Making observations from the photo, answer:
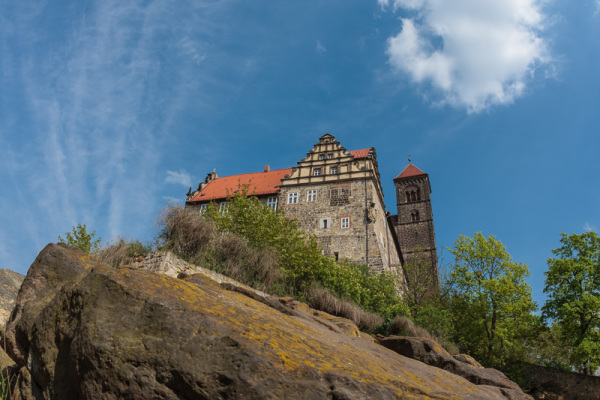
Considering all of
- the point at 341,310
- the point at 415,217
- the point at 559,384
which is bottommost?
the point at 559,384

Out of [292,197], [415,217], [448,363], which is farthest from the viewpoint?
[415,217]

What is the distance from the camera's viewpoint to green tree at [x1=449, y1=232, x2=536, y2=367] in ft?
79.9

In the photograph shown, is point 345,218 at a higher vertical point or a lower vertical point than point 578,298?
higher

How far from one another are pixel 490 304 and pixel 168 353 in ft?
84.6

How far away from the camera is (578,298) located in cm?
2373

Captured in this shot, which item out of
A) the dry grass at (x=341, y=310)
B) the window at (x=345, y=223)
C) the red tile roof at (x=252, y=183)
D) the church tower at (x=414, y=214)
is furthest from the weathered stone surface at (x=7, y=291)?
the church tower at (x=414, y=214)

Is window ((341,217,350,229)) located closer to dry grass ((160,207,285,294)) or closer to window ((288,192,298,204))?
window ((288,192,298,204))

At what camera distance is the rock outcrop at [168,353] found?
142 inches

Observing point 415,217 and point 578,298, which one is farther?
point 415,217

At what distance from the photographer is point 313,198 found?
3494 centimetres

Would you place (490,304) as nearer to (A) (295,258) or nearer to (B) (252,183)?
(A) (295,258)

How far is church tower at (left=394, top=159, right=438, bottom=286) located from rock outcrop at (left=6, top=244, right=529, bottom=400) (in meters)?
53.2

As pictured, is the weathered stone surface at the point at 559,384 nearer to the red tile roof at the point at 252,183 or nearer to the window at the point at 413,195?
the red tile roof at the point at 252,183

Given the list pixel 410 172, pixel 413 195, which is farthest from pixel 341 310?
pixel 410 172
